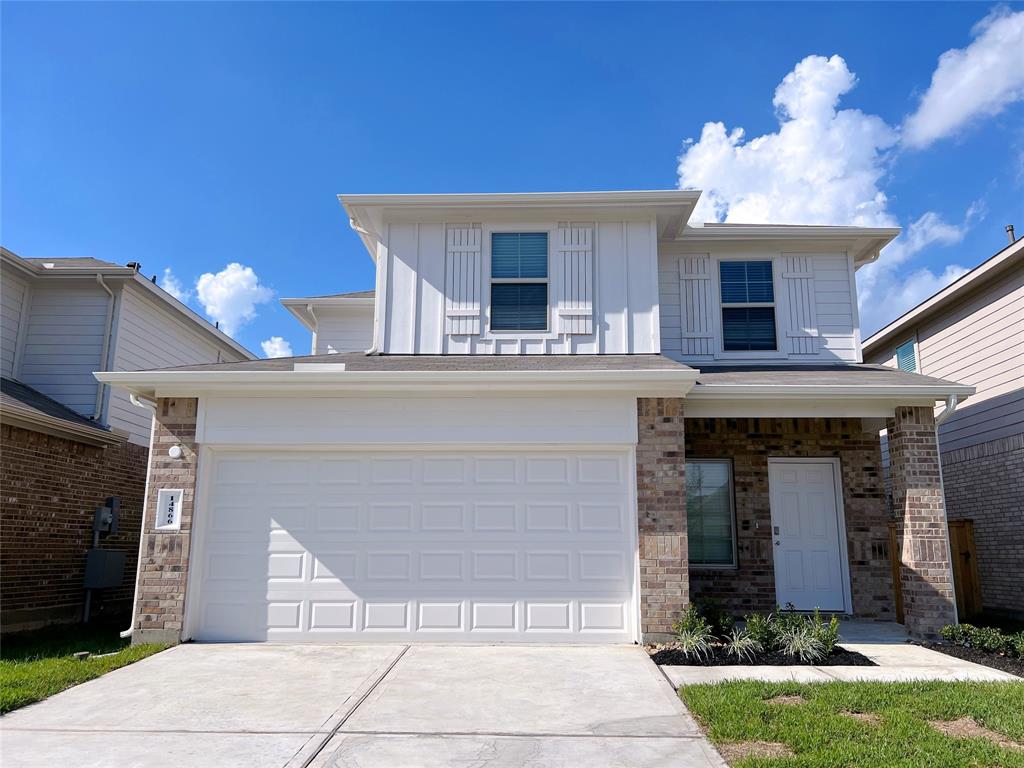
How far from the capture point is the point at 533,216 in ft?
31.5

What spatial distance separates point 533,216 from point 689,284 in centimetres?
263

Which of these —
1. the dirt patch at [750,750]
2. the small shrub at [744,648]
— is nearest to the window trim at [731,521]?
Result: the small shrub at [744,648]

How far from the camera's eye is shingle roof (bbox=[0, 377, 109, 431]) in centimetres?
918

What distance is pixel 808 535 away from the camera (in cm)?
979

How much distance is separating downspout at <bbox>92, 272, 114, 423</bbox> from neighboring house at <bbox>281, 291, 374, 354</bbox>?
3069 mm

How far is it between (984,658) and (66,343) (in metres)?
13.1

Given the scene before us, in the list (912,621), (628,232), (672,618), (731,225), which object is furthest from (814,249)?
(672,618)

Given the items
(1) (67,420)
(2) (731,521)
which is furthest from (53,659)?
(2) (731,521)

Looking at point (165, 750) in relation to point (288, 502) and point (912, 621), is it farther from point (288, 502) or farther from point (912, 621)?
point (912, 621)

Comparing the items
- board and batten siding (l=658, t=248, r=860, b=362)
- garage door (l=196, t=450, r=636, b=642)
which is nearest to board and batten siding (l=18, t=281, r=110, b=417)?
garage door (l=196, t=450, r=636, b=642)

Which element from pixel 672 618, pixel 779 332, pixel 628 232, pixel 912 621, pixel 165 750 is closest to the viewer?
pixel 165 750

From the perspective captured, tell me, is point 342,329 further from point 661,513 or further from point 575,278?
point 661,513

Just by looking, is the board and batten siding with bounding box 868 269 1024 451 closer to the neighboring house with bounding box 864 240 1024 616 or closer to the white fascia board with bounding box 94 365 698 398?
the neighboring house with bounding box 864 240 1024 616

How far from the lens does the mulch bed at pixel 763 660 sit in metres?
6.65
